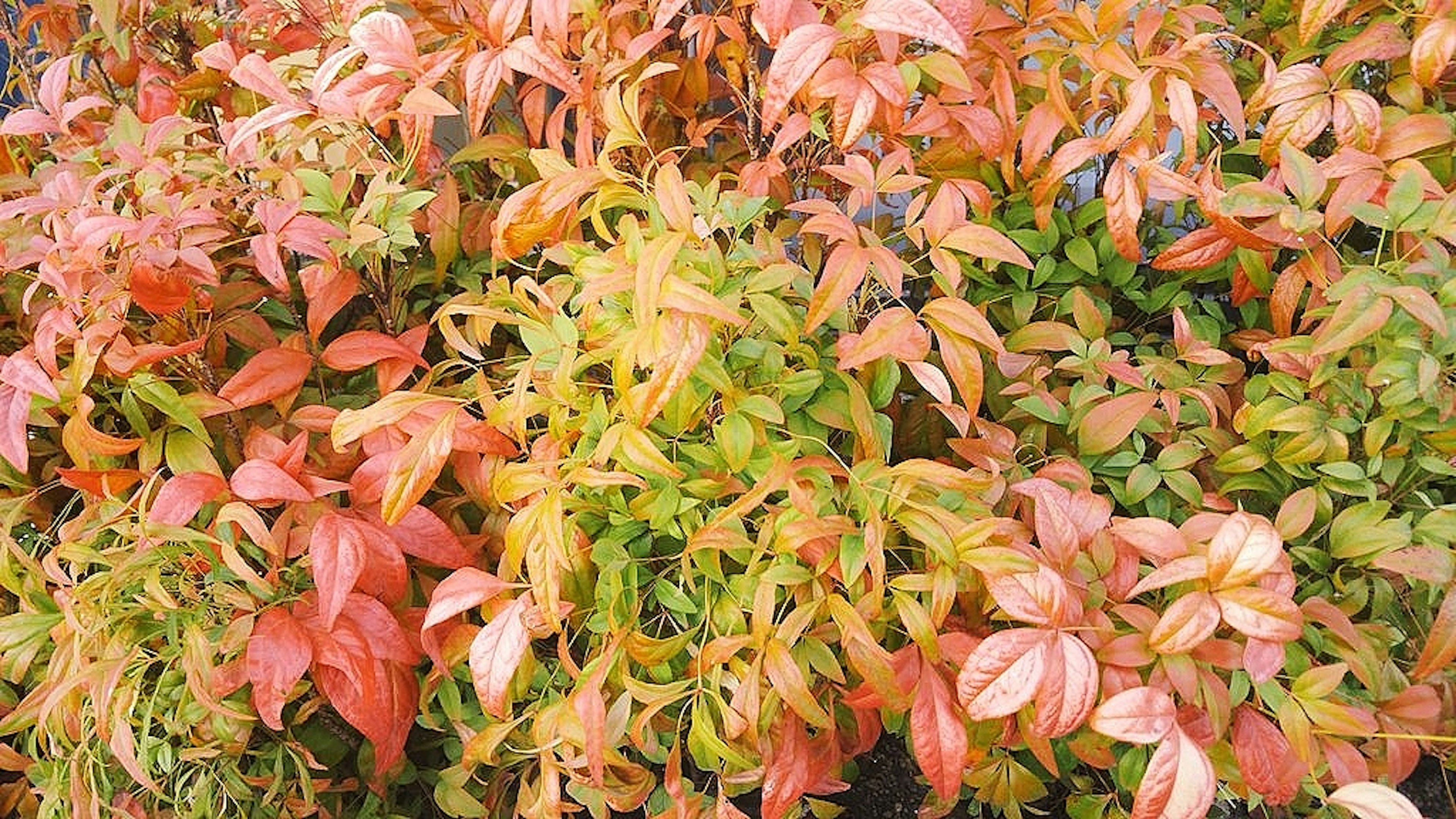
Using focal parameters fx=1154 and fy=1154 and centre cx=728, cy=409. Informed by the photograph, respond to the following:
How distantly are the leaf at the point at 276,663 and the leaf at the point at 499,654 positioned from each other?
138 mm

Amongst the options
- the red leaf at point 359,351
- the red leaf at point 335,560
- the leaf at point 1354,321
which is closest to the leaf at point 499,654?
the red leaf at point 335,560

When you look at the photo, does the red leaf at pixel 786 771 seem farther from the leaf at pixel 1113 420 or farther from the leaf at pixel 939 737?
the leaf at pixel 1113 420

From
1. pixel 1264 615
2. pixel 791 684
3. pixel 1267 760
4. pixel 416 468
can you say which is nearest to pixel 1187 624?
pixel 1264 615

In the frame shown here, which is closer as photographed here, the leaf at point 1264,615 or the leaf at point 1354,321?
the leaf at point 1264,615

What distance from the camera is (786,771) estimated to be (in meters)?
0.91

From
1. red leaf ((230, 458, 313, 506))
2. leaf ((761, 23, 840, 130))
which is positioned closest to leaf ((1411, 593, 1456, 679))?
leaf ((761, 23, 840, 130))

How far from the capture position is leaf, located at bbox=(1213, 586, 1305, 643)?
735mm

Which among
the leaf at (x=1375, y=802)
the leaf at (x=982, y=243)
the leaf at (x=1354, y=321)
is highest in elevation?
the leaf at (x=982, y=243)

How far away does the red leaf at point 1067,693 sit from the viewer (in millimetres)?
729

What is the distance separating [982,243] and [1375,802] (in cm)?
47

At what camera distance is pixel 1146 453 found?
117cm

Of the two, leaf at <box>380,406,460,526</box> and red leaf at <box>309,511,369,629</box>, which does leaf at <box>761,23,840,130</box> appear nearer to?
leaf at <box>380,406,460,526</box>

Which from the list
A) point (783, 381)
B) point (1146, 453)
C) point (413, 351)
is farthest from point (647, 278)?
point (1146, 453)

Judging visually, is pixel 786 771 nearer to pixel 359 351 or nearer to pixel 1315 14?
pixel 359 351
